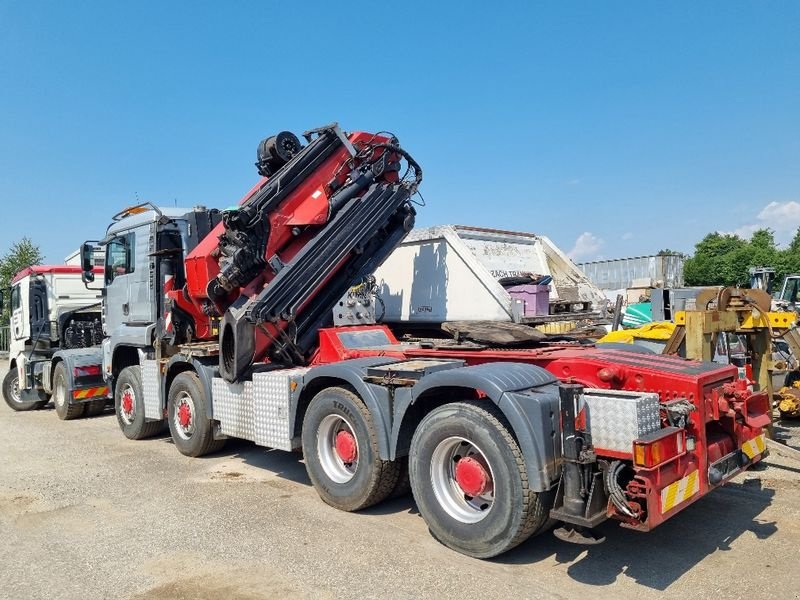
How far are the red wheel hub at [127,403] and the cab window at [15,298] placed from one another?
512 cm

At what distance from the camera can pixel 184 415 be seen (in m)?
7.65

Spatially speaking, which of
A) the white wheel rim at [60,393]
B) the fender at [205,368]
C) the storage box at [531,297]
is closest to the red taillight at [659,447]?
the storage box at [531,297]

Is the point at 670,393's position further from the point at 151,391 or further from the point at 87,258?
the point at 87,258

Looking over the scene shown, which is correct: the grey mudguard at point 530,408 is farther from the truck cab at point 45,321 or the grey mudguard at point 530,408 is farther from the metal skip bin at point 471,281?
the truck cab at point 45,321

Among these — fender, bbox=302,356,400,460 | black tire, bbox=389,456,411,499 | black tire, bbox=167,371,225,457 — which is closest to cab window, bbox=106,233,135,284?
black tire, bbox=167,371,225,457

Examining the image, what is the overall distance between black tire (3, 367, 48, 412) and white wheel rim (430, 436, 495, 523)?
35.8 ft

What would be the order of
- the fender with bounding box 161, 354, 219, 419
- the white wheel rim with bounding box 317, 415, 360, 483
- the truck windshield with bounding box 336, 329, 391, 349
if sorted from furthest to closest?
the fender with bounding box 161, 354, 219, 419 → the truck windshield with bounding box 336, 329, 391, 349 → the white wheel rim with bounding box 317, 415, 360, 483

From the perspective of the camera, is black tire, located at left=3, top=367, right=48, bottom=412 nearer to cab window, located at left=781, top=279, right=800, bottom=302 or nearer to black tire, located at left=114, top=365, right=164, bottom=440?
black tire, located at left=114, top=365, right=164, bottom=440

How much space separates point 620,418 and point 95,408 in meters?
10.4

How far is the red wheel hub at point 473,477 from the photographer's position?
427 centimetres

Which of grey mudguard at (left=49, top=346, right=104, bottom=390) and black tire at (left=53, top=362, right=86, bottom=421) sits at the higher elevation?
grey mudguard at (left=49, top=346, right=104, bottom=390)

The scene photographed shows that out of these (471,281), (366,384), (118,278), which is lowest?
(366,384)

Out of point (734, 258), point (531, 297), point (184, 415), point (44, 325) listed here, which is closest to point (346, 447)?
point (184, 415)

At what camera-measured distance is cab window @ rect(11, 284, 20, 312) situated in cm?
1244
